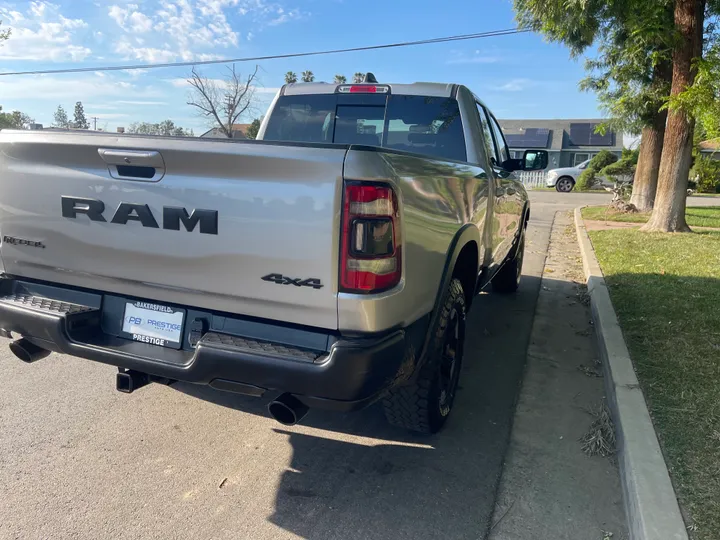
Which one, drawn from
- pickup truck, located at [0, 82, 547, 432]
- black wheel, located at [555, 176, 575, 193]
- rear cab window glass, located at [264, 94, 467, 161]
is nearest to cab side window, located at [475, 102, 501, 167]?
rear cab window glass, located at [264, 94, 467, 161]

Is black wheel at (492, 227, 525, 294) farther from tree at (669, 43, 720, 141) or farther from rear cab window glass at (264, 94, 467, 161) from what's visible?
tree at (669, 43, 720, 141)

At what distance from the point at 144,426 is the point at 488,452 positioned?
6.71 ft

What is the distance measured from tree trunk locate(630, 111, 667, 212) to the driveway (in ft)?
41.6

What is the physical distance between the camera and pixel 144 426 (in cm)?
337

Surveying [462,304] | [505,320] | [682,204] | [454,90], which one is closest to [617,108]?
[682,204]

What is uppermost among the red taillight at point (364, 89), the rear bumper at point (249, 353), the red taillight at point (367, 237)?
the red taillight at point (364, 89)

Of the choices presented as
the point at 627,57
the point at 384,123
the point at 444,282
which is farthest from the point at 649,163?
the point at 444,282

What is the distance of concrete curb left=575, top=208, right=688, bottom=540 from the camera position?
7.89 ft

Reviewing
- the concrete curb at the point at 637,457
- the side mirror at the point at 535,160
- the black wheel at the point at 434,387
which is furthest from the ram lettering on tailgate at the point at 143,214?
the side mirror at the point at 535,160

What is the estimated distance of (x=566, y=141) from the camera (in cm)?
4622

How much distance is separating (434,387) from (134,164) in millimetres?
1898

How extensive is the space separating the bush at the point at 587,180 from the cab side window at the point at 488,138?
27046 millimetres

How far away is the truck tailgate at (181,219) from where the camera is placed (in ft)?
7.41

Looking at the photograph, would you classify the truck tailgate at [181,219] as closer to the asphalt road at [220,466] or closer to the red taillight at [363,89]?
the asphalt road at [220,466]
